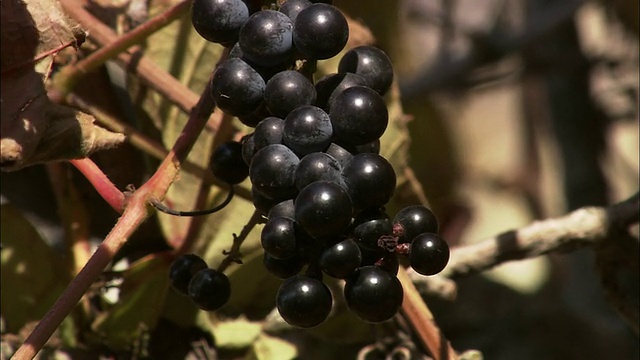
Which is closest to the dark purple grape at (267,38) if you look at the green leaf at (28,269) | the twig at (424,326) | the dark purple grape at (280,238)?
the dark purple grape at (280,238)

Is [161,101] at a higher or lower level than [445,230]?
higher

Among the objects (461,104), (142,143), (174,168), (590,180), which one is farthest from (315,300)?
(461,104)

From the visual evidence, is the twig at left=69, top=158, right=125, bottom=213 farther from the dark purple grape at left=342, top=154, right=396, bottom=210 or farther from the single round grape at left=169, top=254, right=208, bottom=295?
the dark purple grape at left=342, top=154, right=396, bottom=210

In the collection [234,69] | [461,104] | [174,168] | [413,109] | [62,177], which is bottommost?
[461,104]

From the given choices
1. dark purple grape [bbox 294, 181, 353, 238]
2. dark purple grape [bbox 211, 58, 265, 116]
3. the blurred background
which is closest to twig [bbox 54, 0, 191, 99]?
the blurred background

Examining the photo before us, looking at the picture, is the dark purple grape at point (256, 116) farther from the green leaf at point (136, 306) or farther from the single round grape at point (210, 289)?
the green leaf at point (136, 306)

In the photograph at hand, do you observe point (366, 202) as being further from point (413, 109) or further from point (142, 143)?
point (413, 109)

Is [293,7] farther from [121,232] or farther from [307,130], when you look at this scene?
[121,232]
